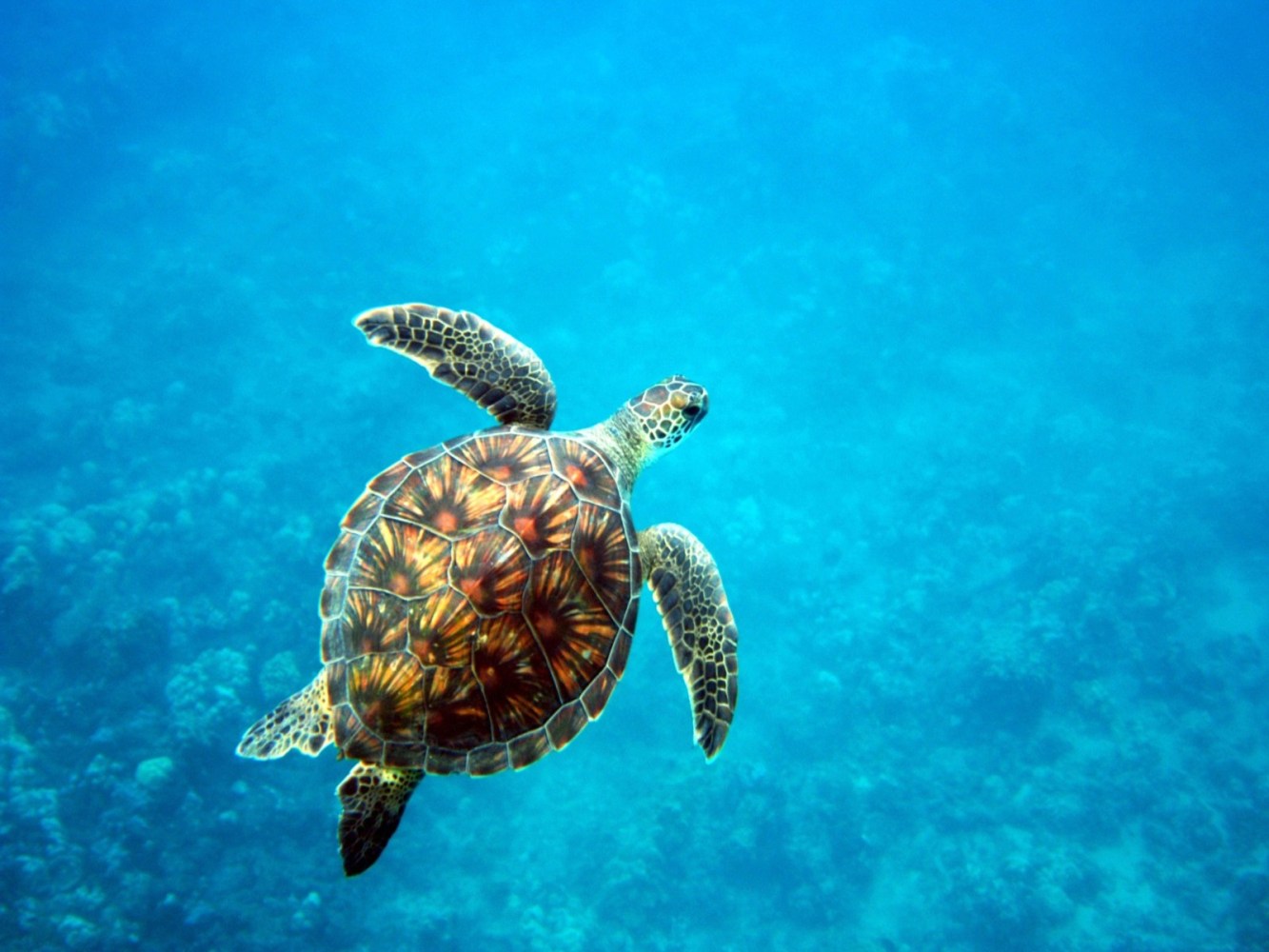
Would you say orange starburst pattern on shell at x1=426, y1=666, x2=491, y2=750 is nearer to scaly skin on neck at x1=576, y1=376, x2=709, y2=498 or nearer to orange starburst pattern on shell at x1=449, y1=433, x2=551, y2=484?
orange starburst pattern on shell at x1=449, y1=433, x2=551, y2=484

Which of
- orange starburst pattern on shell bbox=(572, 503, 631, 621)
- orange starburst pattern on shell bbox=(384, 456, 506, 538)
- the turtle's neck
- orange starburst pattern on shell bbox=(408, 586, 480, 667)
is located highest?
the turtle's neck

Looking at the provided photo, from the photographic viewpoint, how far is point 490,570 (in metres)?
3.21

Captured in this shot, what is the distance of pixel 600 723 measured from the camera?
11.6 m

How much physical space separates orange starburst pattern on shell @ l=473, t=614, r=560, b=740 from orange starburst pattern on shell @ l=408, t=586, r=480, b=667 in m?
0.07

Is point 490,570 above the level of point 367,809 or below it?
above

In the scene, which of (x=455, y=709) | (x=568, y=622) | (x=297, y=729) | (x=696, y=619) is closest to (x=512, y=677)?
(x=455, y=709)

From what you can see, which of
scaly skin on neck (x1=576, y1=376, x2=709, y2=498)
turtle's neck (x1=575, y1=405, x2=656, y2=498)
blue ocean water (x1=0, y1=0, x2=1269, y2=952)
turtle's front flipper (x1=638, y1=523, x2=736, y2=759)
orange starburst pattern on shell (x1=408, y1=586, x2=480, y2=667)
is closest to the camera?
orange starburst pattern on shell (x1=408, y1=586, x2=480, y2=667)

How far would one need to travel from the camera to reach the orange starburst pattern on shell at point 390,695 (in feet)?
10.3

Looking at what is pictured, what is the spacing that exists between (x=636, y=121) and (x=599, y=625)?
763 inches

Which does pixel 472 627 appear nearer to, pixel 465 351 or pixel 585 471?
pixel 585 471

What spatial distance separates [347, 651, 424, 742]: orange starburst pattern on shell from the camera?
312 cm

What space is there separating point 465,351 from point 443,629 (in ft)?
6.95

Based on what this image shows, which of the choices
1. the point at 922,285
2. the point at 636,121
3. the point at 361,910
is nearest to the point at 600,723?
the point at 361,910

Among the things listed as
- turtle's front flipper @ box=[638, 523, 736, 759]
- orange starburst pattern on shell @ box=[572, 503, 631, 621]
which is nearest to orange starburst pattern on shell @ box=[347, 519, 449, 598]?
orange starburst pattern on shell @ box=[572, 503, 631, 621]
